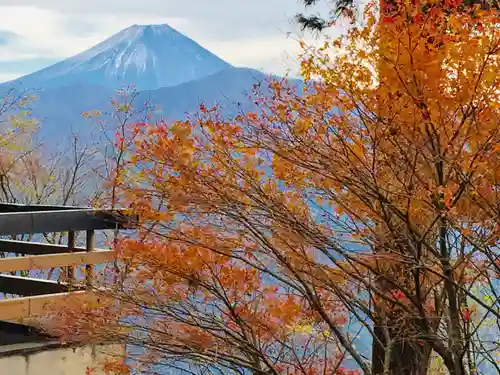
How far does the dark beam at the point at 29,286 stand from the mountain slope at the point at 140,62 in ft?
191

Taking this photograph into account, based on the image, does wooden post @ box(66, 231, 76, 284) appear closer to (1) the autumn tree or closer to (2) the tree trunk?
(1) the autumn tree

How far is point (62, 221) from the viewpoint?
17.4ft

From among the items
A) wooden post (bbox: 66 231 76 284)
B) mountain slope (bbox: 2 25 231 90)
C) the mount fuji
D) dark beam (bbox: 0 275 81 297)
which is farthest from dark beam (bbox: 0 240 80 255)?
mountain slope (bbox: 2 25 231 90)

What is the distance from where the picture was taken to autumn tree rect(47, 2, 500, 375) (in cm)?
386

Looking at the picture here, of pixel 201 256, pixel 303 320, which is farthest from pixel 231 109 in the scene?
pixel 303 320

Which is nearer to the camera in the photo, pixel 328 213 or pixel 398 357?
pixel 328 213

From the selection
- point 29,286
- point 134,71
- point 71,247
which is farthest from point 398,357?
point 134,71

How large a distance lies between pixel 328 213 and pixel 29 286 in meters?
2.54

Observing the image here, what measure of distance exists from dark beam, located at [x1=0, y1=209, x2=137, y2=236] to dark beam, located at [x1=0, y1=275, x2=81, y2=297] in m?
0.56

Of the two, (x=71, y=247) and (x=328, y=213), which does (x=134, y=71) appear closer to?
(x=71, y=247)

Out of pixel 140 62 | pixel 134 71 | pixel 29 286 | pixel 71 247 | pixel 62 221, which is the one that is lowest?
pixel 29 286

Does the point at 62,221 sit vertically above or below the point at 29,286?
above

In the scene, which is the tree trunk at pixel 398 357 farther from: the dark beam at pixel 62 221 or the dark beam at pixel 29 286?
the dark beam at pixel 29 286

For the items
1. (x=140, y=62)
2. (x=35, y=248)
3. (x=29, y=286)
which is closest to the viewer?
(x=29, y=286)
